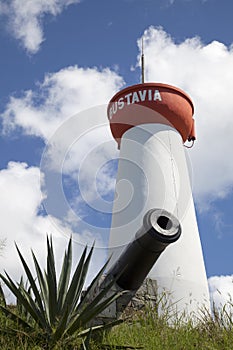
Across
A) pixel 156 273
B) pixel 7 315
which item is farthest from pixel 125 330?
pixel 156 273

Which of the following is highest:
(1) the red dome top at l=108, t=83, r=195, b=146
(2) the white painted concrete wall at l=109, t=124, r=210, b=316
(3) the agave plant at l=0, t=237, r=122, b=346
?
(1) the red dome top at l=108, t=83, r=195, b=146

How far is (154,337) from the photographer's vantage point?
4227mm

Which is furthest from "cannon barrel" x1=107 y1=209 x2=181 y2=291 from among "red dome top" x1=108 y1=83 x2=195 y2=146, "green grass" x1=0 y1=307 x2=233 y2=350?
"red dome top" x1=108 y1=83 x2=195 y2=146

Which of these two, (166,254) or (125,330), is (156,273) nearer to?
(166,254)

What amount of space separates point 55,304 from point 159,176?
6.02 metres

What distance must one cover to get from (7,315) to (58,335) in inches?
21.5

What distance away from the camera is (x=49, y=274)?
4.37 meters

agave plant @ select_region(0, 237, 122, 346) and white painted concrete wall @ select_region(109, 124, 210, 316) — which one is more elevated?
white painted concrete wall @ select_region(109, 124, 210, 316)

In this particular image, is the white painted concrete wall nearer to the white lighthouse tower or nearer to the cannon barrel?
the white lighthouse tower

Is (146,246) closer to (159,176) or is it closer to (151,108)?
(159,176)

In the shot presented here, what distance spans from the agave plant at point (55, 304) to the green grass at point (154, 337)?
0.11m

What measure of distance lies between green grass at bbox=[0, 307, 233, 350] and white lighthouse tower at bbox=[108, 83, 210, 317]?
4.33 meters

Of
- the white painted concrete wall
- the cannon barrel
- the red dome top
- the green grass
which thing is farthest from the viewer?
the red dome top

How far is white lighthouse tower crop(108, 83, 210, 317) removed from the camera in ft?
30.3
